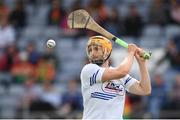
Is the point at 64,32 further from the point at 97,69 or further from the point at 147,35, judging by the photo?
the point at 97,69

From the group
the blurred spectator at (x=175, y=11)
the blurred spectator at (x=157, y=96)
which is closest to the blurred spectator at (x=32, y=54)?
the blurred spectator at (x=157, y=96)

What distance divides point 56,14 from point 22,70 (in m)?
2.10

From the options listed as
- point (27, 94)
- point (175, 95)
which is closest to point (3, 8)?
point (27, 94)

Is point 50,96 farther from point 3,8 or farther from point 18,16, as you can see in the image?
point 3,8

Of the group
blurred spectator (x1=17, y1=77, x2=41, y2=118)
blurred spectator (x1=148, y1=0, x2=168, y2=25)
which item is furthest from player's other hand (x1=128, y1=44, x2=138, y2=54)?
blurred spectator (x1=148, y1=0, x2=168, y2=25)

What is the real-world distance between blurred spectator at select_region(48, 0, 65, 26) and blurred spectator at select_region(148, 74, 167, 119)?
382 centimetres

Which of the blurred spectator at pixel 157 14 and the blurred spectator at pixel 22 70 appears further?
the blurred spectator at pixel 157 14

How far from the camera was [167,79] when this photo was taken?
54.8ft

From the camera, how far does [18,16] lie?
1969cm

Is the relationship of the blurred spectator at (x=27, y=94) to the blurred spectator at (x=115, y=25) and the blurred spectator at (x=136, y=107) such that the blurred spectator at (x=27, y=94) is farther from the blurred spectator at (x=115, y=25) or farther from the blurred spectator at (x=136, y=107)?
the blurred spectator at (x=115, y=25)

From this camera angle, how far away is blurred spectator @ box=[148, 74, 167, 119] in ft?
51.8

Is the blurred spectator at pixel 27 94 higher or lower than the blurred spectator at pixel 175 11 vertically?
lower

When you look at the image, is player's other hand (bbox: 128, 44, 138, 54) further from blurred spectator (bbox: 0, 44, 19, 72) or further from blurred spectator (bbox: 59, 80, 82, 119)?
blurred spectator (bbox: 0, 44, 19, 72)

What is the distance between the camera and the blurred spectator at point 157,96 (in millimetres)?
15781
